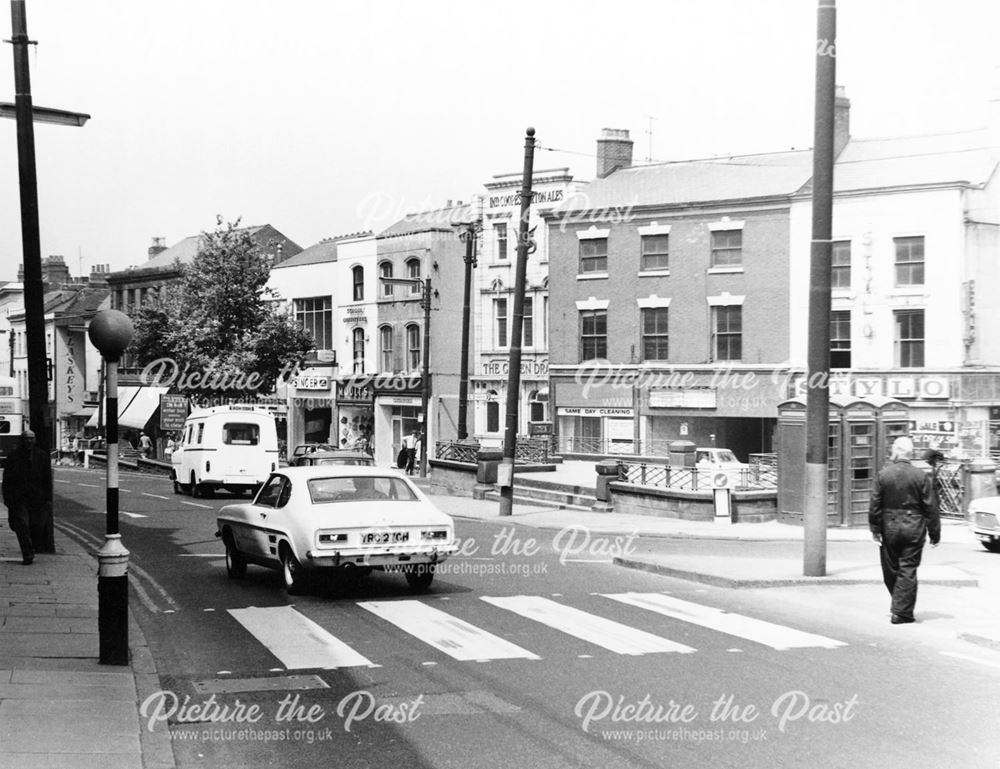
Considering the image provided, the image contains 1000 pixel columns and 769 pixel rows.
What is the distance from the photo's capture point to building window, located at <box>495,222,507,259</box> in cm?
5378

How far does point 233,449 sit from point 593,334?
19418 millimetres

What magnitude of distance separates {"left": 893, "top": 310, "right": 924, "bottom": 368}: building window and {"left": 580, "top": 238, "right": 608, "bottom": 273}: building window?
12.0m

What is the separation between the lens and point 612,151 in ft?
170

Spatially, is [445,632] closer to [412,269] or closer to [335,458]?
[335,458]

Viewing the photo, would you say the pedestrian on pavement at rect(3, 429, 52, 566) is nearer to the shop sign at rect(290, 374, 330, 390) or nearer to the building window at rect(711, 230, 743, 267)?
the building window at rect(711, 230, 743, 267)

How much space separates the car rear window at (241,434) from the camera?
33312 mm

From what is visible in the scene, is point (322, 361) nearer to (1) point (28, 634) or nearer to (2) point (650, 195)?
(2) point (650, 195)

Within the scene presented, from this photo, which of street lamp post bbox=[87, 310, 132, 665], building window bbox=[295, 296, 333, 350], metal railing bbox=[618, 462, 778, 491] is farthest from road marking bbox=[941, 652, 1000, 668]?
building window bbox=[295, 296, 333, 350]

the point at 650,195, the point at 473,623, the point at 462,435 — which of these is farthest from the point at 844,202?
the point at 473,623

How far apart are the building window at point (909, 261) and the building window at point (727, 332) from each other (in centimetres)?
614

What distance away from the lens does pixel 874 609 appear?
1334 centimetres

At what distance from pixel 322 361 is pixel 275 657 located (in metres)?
51.6

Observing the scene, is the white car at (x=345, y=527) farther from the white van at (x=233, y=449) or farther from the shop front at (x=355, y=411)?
the shop front at (x=355, y=411)

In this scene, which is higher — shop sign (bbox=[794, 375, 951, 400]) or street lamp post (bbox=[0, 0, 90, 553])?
street lamp post (bbox=[0, 0, 90, 553])
